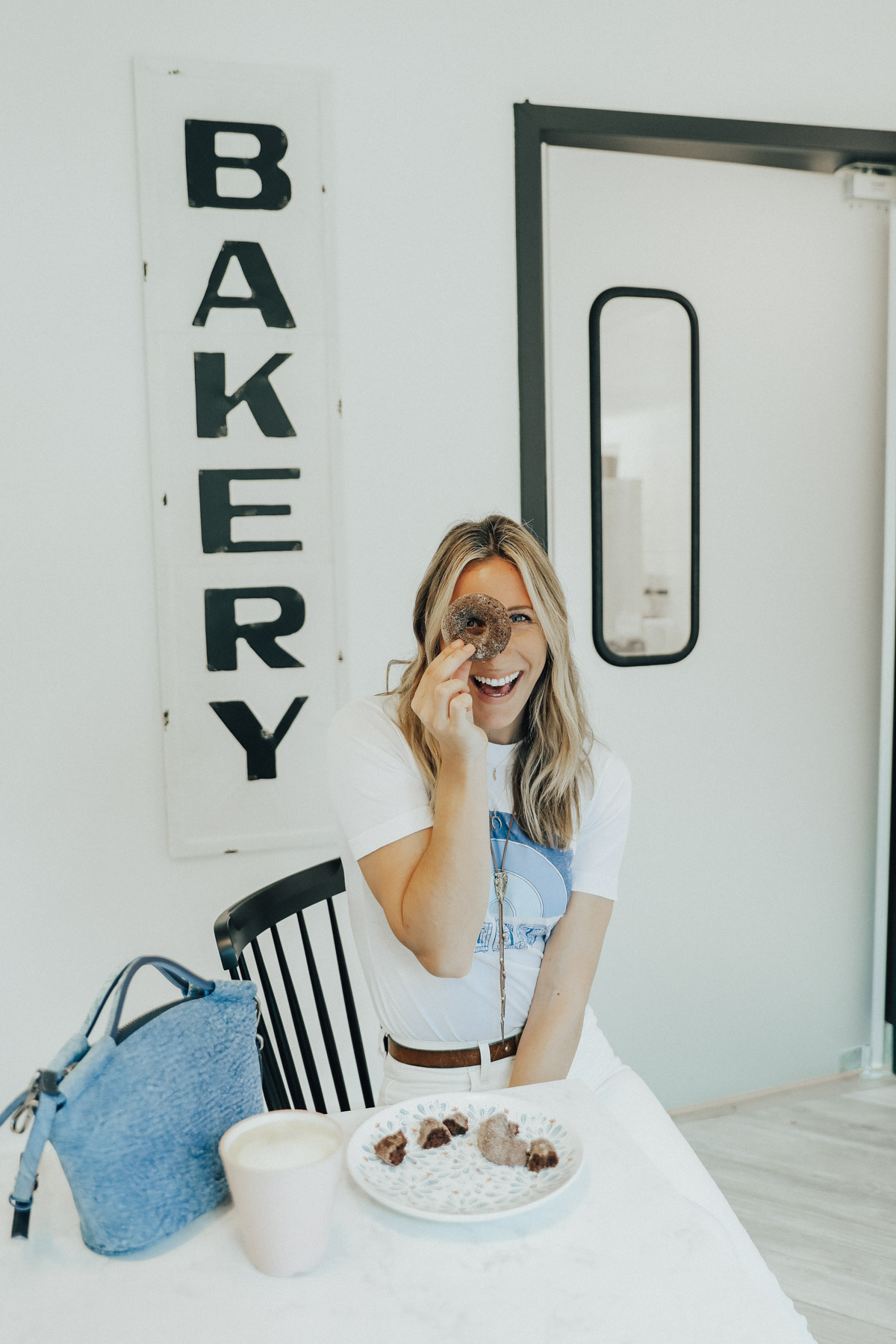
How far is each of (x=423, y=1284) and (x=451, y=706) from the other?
0.63 meters

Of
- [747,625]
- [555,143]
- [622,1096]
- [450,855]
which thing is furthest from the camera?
[747,625]

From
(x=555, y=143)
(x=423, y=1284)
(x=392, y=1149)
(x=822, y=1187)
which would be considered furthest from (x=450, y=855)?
(x=555, y=143)

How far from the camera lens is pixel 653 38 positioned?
6.76ft

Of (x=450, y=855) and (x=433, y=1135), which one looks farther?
(x=450, y=855)

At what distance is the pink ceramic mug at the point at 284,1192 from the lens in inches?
26.5

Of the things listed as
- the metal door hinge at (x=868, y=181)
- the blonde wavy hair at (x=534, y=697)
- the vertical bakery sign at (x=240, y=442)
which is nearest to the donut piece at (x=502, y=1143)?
the blonde wavy hair at (x=534, y=697)

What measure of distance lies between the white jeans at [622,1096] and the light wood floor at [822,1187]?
2.05 feet

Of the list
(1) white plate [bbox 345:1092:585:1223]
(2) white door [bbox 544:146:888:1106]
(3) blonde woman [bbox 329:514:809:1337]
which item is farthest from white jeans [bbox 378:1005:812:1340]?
(2) white door [bbox 544:146:888:1106]

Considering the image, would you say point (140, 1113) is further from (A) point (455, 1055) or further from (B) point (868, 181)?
(B) point (868, 181)

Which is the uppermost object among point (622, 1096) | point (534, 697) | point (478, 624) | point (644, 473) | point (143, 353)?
point (143, 353)

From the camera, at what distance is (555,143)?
2.06 meters

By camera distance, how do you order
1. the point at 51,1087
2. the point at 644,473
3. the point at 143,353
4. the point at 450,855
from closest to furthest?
1. the point at 51,1087
2. the point at 450,855
3. the point at 143,353
4. the point at 644,473

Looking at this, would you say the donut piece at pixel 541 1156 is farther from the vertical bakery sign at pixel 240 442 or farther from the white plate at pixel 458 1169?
the vertical bakery sign at pixel 240 442

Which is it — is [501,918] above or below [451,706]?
below
